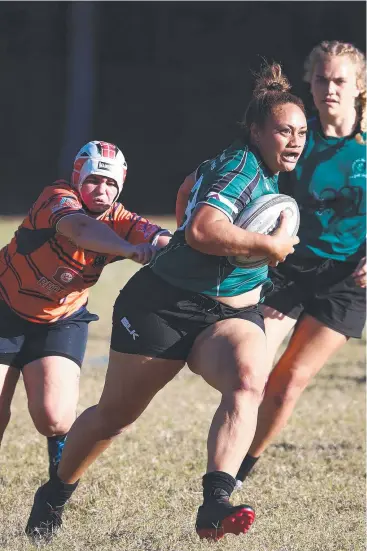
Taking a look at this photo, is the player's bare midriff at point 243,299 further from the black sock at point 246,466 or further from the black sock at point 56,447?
the black sock at point 246,466

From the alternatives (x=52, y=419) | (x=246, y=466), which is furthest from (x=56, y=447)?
(x=246, y=466)

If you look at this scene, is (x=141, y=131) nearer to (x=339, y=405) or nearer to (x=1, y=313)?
(x=339, y=405)

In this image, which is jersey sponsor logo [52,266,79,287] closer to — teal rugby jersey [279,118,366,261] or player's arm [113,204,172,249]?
player's arm [113,204,172,249]

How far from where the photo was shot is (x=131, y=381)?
178 inches

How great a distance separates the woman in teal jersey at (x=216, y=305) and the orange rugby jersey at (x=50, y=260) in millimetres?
456

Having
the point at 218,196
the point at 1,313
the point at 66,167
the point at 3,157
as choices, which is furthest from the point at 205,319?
the point at 3,157

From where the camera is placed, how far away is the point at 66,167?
26922 mm

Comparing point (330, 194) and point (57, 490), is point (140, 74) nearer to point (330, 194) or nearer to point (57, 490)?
point (330, 194)

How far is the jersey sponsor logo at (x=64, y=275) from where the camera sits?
5.04m

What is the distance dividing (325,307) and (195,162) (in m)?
23.0

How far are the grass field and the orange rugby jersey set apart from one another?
106 cm

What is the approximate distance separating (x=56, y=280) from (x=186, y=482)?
64.6 inches

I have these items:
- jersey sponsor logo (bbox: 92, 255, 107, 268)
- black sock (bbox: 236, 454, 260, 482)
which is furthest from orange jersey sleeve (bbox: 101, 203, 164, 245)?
black sock (bbox: 236, 454, 260, 482)

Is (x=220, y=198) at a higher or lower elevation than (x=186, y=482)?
higher
